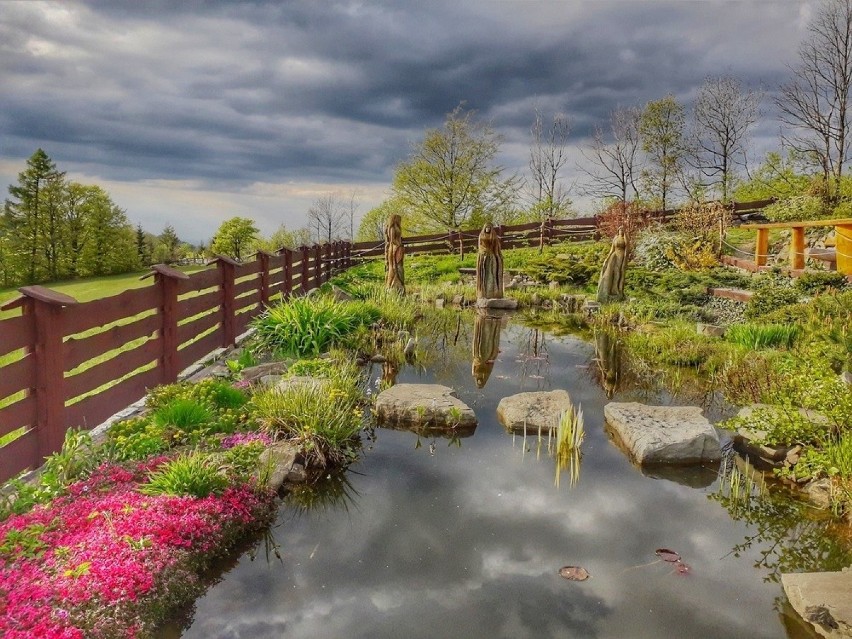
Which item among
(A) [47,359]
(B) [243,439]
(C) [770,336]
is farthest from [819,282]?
(A) [47,359]

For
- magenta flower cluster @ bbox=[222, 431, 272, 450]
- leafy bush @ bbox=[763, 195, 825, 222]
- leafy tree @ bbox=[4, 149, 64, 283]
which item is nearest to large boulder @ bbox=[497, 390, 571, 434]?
magenta flower cluster @ bbox=[222, 431, 272, 450]

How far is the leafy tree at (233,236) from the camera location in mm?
41875

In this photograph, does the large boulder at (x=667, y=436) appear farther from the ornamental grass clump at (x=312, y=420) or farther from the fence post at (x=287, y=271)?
the fence post at (x=287, y=271)

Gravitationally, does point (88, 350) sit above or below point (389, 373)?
above

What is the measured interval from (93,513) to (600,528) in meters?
3.35

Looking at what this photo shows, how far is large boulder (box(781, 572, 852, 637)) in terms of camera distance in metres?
3.10

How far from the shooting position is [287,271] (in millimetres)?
14188

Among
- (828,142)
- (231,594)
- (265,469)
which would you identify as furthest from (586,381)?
(828,142)

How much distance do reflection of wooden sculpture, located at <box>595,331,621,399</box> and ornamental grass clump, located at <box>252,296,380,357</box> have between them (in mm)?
4094

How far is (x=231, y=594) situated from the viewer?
346cm

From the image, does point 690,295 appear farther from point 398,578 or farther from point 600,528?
point 398,578

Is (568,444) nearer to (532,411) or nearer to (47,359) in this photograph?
(532,411)

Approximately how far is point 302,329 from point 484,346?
10.9ft

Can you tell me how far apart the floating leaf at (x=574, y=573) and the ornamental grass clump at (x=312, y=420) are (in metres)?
2.37
